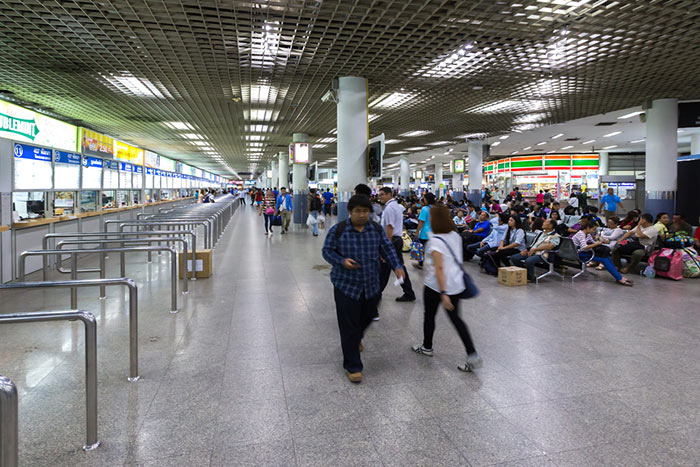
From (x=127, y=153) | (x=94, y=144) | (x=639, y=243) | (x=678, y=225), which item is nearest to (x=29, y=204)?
(x=94, y=144)

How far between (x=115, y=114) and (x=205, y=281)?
9811mm

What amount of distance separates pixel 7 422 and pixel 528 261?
740 centimetres

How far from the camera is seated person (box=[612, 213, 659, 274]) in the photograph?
27.5 feet

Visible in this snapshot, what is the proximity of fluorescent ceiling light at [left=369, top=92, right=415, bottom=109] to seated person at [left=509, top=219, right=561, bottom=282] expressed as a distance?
5694mm

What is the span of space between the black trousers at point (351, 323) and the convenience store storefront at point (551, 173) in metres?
35.1

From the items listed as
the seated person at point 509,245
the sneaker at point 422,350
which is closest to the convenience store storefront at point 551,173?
the seated person at point 509,245

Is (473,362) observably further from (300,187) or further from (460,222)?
(300,187)

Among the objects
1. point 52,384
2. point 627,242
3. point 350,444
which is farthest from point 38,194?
point 627,242

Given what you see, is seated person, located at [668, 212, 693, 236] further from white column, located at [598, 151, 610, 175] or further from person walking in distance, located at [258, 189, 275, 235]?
white column, located at [598, 151, 610, 175]

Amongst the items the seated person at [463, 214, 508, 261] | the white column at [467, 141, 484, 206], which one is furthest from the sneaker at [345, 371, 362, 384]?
the white column at [467, 141, 484, 206]

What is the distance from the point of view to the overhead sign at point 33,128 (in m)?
8.95

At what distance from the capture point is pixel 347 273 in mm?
3529

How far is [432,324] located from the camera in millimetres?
4035

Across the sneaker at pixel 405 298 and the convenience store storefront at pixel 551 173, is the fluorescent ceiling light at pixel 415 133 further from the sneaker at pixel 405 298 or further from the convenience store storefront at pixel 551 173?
the convenience store storefront at pixel 551 173
